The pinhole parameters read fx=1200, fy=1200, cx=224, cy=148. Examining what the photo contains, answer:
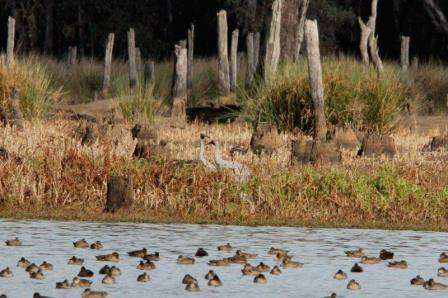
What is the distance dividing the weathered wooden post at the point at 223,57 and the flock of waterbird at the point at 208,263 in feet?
57.8

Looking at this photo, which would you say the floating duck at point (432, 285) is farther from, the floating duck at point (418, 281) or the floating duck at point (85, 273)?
the floating duck at point (85, 273)

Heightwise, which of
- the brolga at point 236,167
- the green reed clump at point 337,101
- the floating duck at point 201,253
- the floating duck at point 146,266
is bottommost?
the floating duck at point 146,266

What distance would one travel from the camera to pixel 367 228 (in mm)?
14070

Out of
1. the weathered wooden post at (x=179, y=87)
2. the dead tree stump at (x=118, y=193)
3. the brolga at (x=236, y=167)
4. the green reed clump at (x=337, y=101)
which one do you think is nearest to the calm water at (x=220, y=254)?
the dead tree stump at (x=118, y=193)

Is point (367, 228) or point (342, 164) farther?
point (342, 164)

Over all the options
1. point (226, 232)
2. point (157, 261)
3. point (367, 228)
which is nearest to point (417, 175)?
point (367, 228)

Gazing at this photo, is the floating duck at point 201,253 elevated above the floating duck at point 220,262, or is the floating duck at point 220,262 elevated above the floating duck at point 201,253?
the floating duck at point 201,253

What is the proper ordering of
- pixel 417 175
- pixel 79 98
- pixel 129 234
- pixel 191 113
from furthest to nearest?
1. pixel 79 98
2. pixel 191 113
3. pixel 417 175
4. pixel 129 234

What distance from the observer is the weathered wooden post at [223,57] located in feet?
96.0

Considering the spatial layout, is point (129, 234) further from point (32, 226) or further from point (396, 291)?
point (396, 291)

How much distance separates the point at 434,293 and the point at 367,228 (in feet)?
15.2

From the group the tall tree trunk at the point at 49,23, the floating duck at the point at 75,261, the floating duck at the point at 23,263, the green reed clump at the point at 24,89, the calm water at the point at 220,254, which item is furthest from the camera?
the tall tree trunk at the point at 49,23

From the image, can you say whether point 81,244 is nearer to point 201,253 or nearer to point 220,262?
point 201,253

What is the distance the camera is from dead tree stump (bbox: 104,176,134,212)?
1454cm
